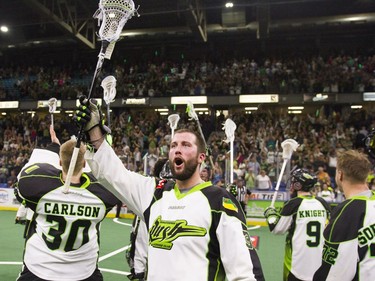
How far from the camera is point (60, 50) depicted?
2925 cm

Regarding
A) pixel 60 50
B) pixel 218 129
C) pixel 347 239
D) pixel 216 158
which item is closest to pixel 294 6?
pixel 218 129

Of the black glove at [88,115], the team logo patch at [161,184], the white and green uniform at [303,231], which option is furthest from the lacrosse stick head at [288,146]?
the black glove at [88,115]

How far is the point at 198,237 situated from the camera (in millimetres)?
2240

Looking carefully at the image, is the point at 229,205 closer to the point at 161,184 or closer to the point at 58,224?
the point at 161,184

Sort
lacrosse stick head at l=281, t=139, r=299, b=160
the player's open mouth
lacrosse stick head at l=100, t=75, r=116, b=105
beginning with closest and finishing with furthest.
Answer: the player's open mouth, lacrosse stick head at l=100, t=75, r=116, b=105, lacrosse stick head at l=281, t=139, r=299, b=160

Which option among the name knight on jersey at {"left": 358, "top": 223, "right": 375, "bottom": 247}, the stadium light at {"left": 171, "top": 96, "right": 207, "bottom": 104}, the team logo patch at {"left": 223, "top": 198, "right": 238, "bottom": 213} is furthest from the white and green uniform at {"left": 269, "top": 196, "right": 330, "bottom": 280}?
the stadium light at {"left": 171, "top": 96, "right": 207, "bottom": 104}

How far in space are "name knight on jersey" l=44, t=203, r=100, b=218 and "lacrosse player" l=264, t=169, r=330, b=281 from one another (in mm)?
2192

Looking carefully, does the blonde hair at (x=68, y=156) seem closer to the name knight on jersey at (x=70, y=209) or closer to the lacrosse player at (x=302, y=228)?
the name knight on jersey at (x=70, y=209)

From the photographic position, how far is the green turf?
6.57 m

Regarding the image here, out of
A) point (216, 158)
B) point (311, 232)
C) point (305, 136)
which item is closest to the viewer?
point (311, 232)

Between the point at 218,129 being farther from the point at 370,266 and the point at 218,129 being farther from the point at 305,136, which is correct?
the point at 370,266

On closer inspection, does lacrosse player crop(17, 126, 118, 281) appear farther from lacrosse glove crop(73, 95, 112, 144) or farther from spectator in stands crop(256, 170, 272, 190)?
spectator in stands crop(256, 170, 272, 190)

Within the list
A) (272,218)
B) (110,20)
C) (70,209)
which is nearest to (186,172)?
(70,209)

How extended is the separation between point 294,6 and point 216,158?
1320 cm
